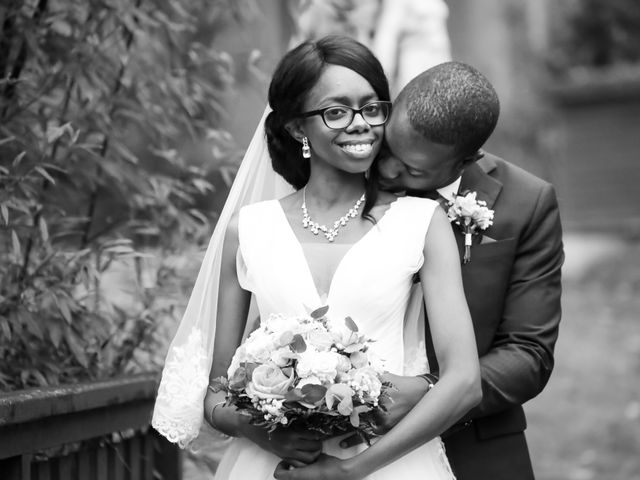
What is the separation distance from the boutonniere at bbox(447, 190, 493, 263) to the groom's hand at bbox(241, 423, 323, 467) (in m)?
0.78

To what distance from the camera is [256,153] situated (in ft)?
10.7

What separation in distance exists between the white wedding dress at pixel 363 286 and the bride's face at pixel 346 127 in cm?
18

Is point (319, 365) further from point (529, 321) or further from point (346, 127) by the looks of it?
point (529, 321)

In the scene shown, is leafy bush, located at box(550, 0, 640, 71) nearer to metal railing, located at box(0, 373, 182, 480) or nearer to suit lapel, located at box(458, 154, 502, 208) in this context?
suit lapel, located at box(458, 154, 502, 208)

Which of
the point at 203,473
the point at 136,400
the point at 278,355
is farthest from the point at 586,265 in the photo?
the point at 278,355

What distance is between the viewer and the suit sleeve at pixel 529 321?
9.85 ft

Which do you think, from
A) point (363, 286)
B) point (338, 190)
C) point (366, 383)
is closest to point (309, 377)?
point (366, 383)

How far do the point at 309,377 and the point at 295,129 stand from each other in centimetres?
88

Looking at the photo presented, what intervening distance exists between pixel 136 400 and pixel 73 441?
338 millimetres

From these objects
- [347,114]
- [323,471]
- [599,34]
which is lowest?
[323,471]

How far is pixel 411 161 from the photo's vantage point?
2.92 meters

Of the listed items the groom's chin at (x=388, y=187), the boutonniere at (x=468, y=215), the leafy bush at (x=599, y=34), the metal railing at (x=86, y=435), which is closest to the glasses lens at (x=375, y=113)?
the groom's chin at (x=388, y=187)

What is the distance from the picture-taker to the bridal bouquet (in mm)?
2436

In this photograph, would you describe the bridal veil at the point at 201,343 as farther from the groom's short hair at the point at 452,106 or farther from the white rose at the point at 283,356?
the white rose at the point at 283,356
